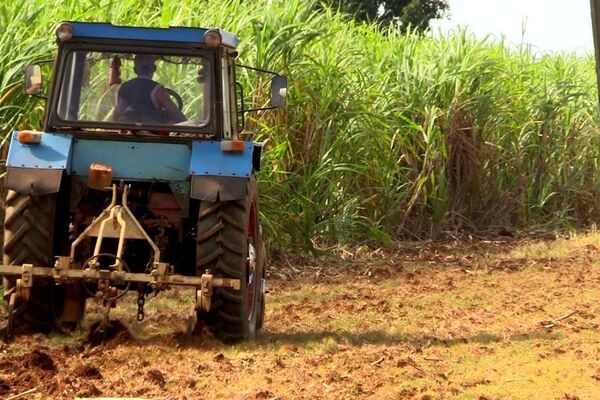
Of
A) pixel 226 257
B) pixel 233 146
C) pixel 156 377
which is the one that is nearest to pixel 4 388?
pixel 156 377

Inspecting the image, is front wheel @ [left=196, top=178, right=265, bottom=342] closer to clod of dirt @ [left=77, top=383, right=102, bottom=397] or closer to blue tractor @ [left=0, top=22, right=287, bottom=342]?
blue tractor @ [left=0, top=22, right=287, bottom=342]

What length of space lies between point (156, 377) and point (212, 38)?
2.28m

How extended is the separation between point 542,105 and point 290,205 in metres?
4.66

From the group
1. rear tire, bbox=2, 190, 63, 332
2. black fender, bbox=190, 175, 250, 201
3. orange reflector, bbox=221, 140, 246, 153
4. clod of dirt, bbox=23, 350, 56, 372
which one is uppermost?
orange reflector, bbox=221, 140, 246, 153

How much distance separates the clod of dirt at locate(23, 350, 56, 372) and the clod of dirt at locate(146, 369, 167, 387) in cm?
47

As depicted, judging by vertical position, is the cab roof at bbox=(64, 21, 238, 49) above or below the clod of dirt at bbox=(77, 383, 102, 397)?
above

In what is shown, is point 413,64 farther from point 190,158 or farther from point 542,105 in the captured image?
point 190,158

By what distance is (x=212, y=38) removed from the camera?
24.7 ft

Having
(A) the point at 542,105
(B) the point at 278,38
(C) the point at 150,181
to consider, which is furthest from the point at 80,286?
(A) the point at 542,105

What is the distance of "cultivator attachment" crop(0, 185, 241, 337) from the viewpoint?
22.1ft

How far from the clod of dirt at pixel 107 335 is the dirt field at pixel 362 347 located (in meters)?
0.02

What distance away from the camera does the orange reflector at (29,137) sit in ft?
23.6

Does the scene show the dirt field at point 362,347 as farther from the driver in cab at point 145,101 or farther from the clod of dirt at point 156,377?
the driver in cab at point 145,101

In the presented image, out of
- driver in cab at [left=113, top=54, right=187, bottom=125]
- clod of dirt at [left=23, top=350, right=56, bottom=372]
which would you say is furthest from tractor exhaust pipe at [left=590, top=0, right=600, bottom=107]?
clod of dirt at [left=23, top=350, right=56, bottom=372]
